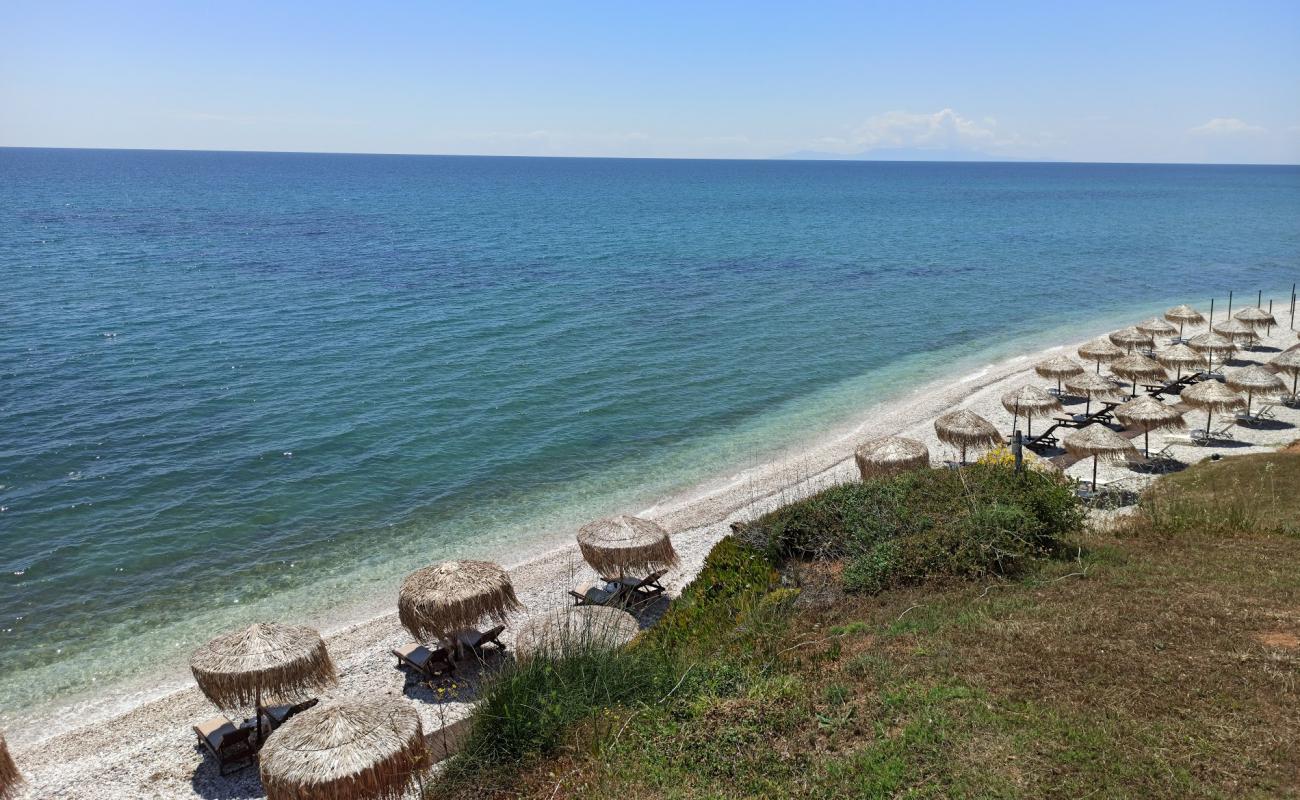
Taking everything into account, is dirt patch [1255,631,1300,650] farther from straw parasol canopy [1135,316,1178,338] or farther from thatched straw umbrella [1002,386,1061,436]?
straw parasol canopy [1135,316,1178,338]

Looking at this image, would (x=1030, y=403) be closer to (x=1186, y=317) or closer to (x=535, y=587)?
(x=535, y=587)

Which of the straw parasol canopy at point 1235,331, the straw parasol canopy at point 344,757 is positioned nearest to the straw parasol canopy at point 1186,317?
the straw parasol canopy at point 1235,331

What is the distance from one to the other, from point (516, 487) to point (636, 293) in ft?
94.7

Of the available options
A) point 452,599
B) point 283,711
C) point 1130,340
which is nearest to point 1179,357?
point 1130,340

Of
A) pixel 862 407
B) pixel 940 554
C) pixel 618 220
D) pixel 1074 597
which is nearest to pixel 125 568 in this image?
pixel 940 554

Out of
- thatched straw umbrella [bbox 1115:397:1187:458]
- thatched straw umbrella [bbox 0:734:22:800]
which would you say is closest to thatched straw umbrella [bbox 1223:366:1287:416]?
thatched straw umbrella [bbox 1115:397:1187:458]

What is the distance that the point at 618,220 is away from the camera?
98.2m

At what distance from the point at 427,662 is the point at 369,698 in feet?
13.1

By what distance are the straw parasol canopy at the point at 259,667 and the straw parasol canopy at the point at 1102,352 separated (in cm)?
2891

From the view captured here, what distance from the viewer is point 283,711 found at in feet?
43.5

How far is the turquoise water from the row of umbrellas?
419cm

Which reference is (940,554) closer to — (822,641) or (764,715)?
(822,641)

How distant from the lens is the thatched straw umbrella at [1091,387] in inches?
1053

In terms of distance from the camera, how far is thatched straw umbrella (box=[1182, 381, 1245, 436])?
2462cm
